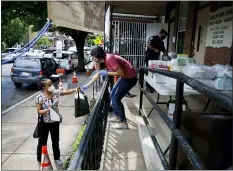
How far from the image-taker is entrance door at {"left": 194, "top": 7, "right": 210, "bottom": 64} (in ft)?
20.9

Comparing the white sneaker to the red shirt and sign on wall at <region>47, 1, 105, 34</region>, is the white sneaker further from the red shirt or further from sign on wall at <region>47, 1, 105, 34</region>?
sign on wall at <region>47, 1, 105, 34</region>

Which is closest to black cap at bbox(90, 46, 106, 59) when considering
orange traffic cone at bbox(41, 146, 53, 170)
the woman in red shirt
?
the woman in red shirt

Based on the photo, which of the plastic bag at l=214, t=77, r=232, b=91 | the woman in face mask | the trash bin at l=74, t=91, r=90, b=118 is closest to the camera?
the plastic bag at l=214, t=77, r=232, b=91

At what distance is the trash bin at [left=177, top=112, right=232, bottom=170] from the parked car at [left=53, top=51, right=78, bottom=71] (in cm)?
1639

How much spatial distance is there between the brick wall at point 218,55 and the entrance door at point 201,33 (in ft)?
1.34

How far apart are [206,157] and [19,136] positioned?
15.5ft

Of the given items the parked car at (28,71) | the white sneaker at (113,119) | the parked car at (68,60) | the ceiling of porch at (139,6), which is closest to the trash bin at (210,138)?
the white sneaker at (113,119)

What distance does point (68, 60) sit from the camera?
18844 mm

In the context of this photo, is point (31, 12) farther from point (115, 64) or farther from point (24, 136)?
point (115, 64)

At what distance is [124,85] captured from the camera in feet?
14.8

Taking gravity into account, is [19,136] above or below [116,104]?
below

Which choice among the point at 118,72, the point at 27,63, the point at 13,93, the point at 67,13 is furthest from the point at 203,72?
the point at 27,63

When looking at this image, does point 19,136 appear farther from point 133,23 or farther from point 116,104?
point 133,23

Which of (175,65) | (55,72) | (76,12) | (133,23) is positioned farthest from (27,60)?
(76,12)
